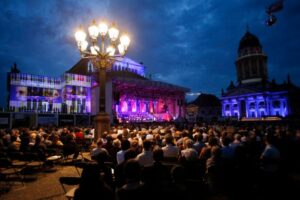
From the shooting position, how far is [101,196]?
2.44m

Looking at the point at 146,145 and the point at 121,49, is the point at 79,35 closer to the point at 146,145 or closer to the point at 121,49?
the point at 121,49

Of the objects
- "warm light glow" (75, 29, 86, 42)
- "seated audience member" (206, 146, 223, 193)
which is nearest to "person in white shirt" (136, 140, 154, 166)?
"seated audience member" (206, 146, 223, 193)

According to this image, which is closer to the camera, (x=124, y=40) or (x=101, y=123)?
(x=124, y=40)

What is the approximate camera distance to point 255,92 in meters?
71.7

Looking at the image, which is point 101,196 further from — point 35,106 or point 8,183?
point 35,106

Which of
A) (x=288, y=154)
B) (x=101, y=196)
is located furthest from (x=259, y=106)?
(x=101, y=196)

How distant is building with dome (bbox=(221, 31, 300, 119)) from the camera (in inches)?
2687

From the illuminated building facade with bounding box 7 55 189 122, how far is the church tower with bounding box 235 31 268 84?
43.9 meters

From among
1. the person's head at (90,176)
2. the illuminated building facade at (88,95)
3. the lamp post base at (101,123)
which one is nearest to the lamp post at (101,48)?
the lamp post base at (101,123)

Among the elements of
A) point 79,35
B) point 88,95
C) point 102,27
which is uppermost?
point 88,95

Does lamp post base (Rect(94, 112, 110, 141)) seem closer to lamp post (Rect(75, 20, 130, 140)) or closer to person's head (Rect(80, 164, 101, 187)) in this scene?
lamp post (Rect(75, 20, 130, 140))

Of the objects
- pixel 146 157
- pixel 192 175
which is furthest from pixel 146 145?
pixel 192 175

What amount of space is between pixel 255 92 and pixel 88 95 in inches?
2270

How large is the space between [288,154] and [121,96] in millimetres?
38509
